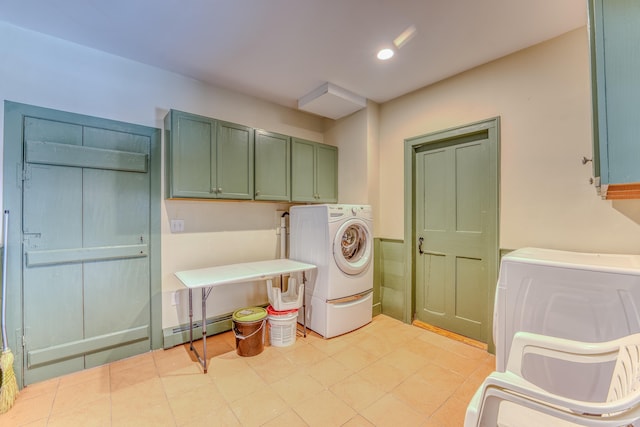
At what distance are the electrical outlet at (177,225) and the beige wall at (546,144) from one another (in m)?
2.88

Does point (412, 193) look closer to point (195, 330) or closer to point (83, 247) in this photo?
point (195, 330)

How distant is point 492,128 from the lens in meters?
2.49

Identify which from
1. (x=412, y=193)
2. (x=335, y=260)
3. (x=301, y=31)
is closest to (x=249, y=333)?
(x=335, y=260)

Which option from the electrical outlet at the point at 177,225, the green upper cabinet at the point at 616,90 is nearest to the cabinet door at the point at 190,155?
the electrical outlet at the point at 177,225

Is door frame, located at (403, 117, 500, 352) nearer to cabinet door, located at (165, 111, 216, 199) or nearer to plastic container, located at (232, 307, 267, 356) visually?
plastic container, located at (232, 307, 267, 356)

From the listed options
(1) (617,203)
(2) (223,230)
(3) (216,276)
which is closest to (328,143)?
(2) (223,230)

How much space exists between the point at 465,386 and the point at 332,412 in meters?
1.02

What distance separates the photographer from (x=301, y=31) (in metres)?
2.05

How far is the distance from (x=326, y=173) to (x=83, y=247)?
252 centimetres

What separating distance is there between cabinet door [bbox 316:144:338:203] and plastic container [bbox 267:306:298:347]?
1434mm

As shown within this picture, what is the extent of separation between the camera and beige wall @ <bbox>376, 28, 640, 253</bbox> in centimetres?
198

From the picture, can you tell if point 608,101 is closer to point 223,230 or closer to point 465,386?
point 465,386

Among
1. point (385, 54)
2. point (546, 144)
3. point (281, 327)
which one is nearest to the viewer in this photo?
point (546, 144)

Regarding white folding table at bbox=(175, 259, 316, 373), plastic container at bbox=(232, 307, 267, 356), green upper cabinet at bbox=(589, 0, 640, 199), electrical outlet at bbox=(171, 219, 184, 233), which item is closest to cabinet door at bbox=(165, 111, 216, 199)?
electrical outlet at bbox=(171, 219, 184, 233)
